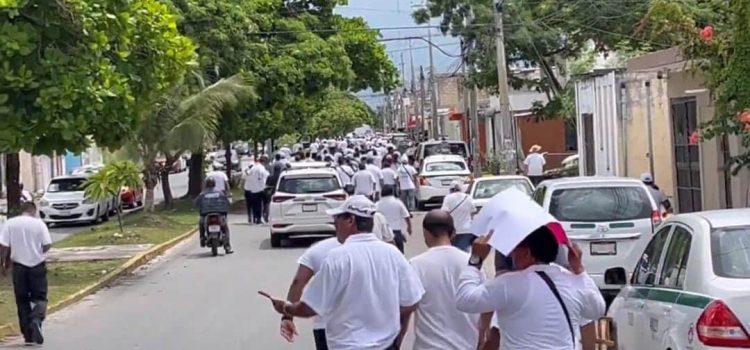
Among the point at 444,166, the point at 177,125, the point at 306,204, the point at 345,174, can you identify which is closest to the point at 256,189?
the point at 345,174

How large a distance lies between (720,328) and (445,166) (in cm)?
3005

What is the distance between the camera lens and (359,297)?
6.95m

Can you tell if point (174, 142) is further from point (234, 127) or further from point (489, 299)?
point (489, 299)

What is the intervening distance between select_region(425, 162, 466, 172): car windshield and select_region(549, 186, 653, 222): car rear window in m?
20.6

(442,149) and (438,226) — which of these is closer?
(438,226)

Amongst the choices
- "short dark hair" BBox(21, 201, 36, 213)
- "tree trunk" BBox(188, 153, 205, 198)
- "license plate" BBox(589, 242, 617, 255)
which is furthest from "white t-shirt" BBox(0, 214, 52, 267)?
"tree trunk" BBox(188, 153, 205, 198)

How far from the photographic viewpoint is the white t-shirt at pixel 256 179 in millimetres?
31703

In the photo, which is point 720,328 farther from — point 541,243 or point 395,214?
point 395,214

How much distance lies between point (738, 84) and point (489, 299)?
10644 mm

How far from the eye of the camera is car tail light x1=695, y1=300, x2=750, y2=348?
23.1 feet

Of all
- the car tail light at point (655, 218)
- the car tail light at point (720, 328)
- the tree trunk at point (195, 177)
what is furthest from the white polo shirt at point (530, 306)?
the tree trunk at point (195, 177)

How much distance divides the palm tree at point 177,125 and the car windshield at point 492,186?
1069 centimetres

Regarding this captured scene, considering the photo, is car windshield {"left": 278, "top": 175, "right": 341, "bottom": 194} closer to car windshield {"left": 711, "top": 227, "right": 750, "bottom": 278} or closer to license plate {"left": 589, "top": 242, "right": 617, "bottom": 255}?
license plate {"left": 589, "top": 242, "right": 617, "bottom": 255}

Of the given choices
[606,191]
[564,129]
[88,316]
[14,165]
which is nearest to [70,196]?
[14,165]
